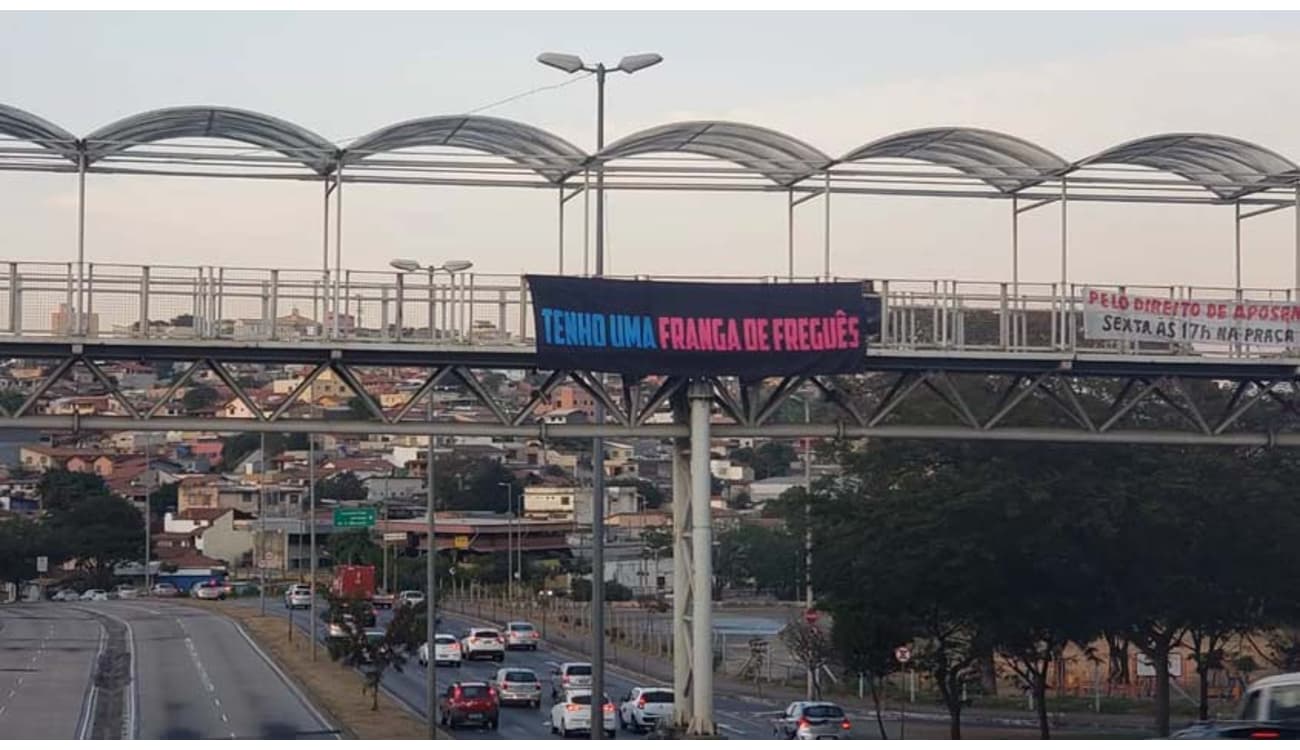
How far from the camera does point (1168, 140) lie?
30453 millimetres

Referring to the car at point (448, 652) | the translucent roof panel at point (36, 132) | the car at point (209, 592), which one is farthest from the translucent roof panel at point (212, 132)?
the car at point (209, 592)

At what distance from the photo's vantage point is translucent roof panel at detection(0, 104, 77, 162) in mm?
28031

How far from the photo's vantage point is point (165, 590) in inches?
4166

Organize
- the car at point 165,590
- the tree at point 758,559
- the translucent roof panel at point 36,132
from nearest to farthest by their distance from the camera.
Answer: the translucent roof panel at point 36,132 < the tree at point 758,559 < the car at point 165,590

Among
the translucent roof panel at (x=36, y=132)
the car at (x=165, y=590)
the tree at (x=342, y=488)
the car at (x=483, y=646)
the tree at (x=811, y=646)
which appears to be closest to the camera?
the translucent roof panel at (x=36, y=132)

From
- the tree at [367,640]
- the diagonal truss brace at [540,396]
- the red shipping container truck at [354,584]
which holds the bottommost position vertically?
the tree at [367,640]

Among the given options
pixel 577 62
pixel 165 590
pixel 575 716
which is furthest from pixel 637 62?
pixel 165 590

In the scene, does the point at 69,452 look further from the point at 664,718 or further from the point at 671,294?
the point at 671,294

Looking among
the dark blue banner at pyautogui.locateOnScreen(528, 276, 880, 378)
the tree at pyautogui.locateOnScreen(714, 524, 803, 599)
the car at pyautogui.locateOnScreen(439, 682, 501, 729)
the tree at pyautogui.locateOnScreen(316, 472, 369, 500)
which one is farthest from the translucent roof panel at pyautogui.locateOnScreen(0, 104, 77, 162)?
the tree at pyautogui.locateOnScreen(316, 472, 369, 500)

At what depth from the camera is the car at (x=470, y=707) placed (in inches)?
1745

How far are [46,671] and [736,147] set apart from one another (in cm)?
3435

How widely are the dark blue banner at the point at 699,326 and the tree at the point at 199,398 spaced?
105m

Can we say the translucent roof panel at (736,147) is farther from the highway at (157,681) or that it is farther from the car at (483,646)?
the car at (483,646)

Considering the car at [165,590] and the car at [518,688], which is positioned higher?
the car at [518,688]
